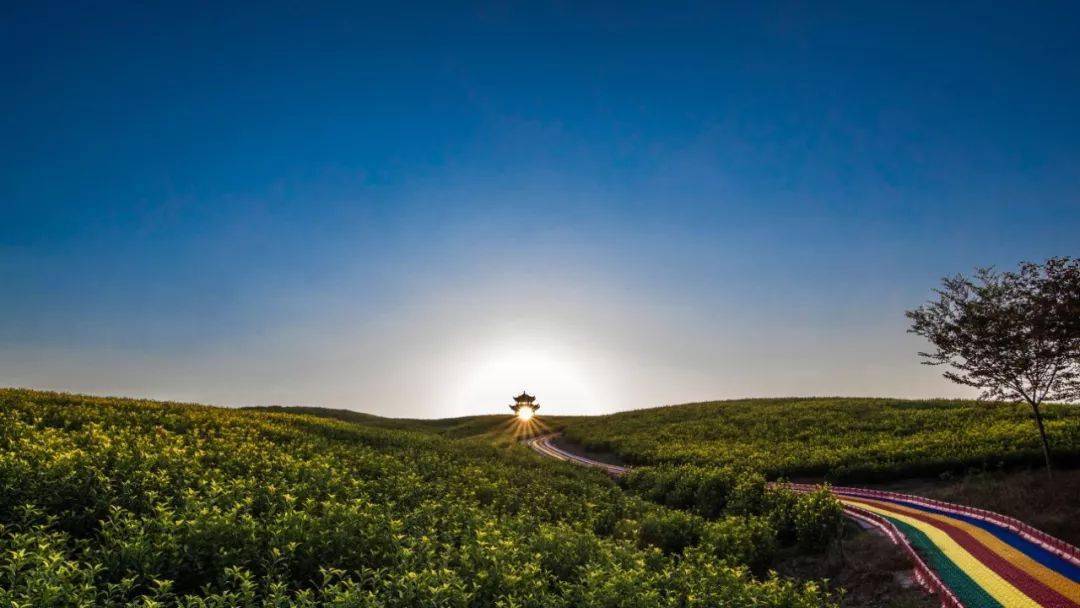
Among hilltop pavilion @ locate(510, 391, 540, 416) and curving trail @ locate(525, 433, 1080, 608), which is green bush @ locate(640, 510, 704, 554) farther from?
hilltop pavilion @ locate(510, 391, 540, 416)

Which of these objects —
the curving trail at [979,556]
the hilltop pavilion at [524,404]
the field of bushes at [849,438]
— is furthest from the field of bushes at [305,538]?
the hilltop pavilion at [524,404]

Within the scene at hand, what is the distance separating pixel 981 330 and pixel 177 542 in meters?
26.5

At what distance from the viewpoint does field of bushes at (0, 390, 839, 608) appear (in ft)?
20.4

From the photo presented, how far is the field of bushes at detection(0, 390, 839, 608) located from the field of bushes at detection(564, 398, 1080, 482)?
12.5 meters

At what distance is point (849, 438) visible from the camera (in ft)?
112

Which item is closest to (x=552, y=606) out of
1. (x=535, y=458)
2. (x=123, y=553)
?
(x=123, y=553)

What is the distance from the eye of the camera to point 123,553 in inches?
250

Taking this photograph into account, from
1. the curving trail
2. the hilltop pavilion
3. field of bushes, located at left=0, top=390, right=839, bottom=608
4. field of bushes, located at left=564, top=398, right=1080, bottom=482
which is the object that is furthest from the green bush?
the hilltop pavilion

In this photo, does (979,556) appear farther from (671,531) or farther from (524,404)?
(524,404)

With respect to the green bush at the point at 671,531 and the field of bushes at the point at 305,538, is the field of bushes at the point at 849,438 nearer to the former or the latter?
the field of bushes at the point at 305,538

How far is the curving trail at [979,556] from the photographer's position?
11.6 metres

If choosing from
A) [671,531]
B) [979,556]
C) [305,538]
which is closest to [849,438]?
[979,556]

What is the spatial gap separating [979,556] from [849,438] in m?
21.8

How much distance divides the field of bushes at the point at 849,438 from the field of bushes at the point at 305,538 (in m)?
12.5
